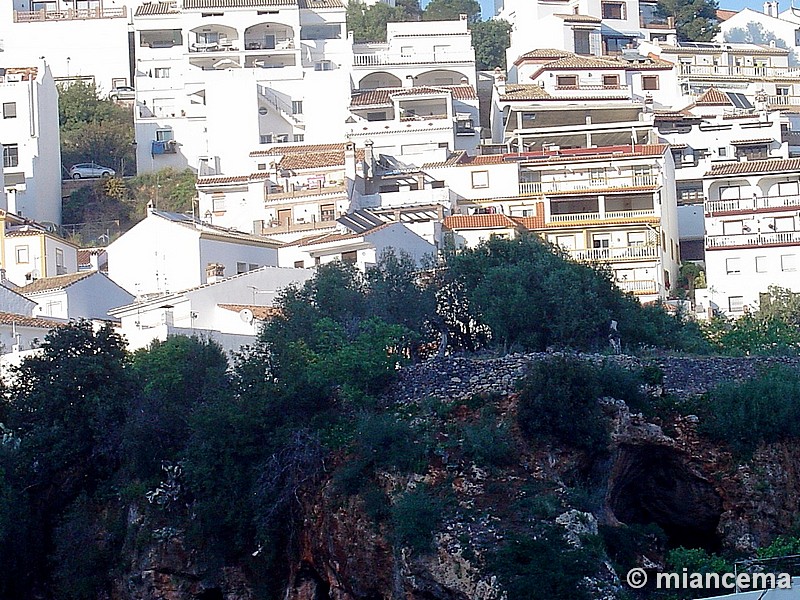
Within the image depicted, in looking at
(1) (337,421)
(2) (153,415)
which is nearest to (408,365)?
(1) (337,421)

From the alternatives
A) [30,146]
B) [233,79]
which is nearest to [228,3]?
[233,79]

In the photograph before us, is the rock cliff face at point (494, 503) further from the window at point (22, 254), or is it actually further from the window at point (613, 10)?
the window at point (613, 10)

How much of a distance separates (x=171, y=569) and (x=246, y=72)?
40.6 metres

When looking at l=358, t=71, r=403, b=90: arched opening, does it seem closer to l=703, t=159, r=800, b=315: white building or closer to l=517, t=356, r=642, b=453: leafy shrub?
l=703, t=159, r=800, b=315: white building

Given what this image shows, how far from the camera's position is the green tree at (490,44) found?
81.7 m

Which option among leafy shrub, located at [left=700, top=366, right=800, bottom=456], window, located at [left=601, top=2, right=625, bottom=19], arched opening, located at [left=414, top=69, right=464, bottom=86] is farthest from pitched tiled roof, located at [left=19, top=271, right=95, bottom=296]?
window, located at [left=601, top=2, right=625, bottom=19]

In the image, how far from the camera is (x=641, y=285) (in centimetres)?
5584

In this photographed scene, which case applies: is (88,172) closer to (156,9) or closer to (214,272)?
(156,9)

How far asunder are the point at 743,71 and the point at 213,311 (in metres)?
40.3

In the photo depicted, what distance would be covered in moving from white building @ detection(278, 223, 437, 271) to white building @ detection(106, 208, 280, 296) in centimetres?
83

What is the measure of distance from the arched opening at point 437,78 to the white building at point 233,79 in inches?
129

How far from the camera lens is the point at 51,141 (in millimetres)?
66938

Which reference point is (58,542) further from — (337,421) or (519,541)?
(519,541)

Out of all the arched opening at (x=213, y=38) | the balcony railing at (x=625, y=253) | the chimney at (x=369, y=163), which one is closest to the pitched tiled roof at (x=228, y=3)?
the arched opening at (x=213, y=38)
